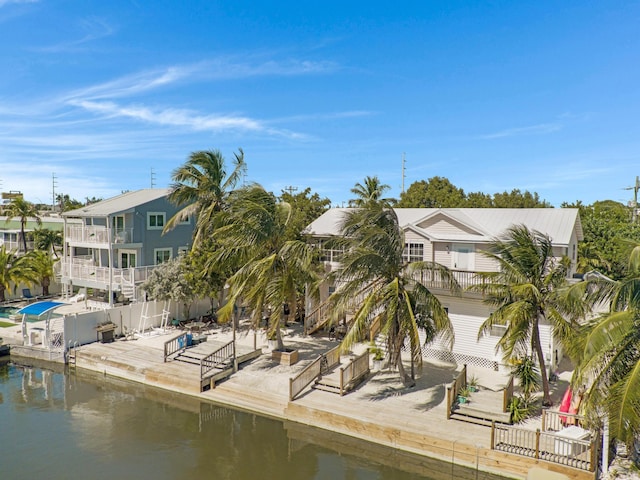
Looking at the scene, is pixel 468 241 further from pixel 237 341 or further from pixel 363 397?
pixel 237 341

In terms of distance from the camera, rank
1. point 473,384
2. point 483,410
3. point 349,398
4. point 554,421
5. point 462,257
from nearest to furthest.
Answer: point 554,421, point 483,410, point 349,398, point 473,384, point 462,257

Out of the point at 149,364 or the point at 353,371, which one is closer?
the point at 353,371

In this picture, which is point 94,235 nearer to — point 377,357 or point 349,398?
point 377,357

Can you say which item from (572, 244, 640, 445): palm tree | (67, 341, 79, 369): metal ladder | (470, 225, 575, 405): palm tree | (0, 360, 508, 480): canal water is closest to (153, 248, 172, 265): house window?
(67, 341, 79, 369): metal ladder

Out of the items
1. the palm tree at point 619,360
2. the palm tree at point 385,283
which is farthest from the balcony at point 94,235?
the palm tree at point 619,360

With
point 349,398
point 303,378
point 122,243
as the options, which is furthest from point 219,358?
point 122,243

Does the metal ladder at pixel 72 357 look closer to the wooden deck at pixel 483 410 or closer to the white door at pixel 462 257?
the wooden deck at pixel 483 410
